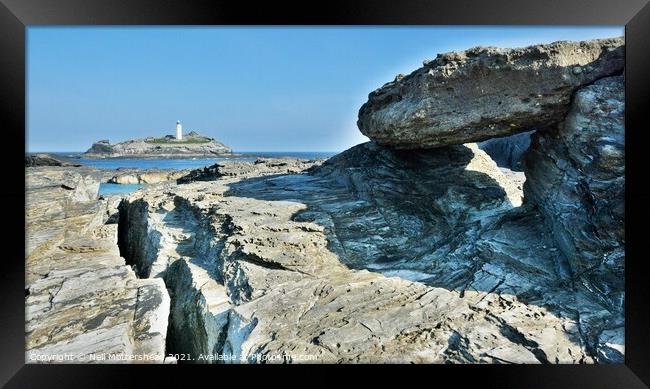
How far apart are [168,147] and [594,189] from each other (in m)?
18.9

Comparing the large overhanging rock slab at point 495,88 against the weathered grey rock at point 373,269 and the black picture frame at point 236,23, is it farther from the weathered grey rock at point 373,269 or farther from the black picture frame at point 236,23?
the weathered grey rock at point 373,269

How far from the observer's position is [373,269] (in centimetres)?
727

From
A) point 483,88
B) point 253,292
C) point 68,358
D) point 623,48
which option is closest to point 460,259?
point 483,88

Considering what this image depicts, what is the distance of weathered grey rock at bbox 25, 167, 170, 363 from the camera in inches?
221

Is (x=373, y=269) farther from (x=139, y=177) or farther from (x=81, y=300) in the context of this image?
(x=139, y=177)

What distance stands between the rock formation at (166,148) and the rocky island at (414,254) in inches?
299

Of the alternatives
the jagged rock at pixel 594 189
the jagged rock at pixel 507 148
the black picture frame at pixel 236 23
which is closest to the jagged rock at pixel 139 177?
the jagged rock at pixel 507 148

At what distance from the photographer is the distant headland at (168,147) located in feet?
57.0

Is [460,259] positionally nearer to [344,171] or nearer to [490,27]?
[490,27]

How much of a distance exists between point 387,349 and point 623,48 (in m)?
6.53

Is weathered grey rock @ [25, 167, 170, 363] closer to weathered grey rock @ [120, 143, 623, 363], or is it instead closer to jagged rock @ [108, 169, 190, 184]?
weathered grey rock @ [120, 143, 623, 363]

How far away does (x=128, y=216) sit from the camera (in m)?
13.4

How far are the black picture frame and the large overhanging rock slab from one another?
66 centimetres

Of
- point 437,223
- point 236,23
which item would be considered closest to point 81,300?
point 236,23
